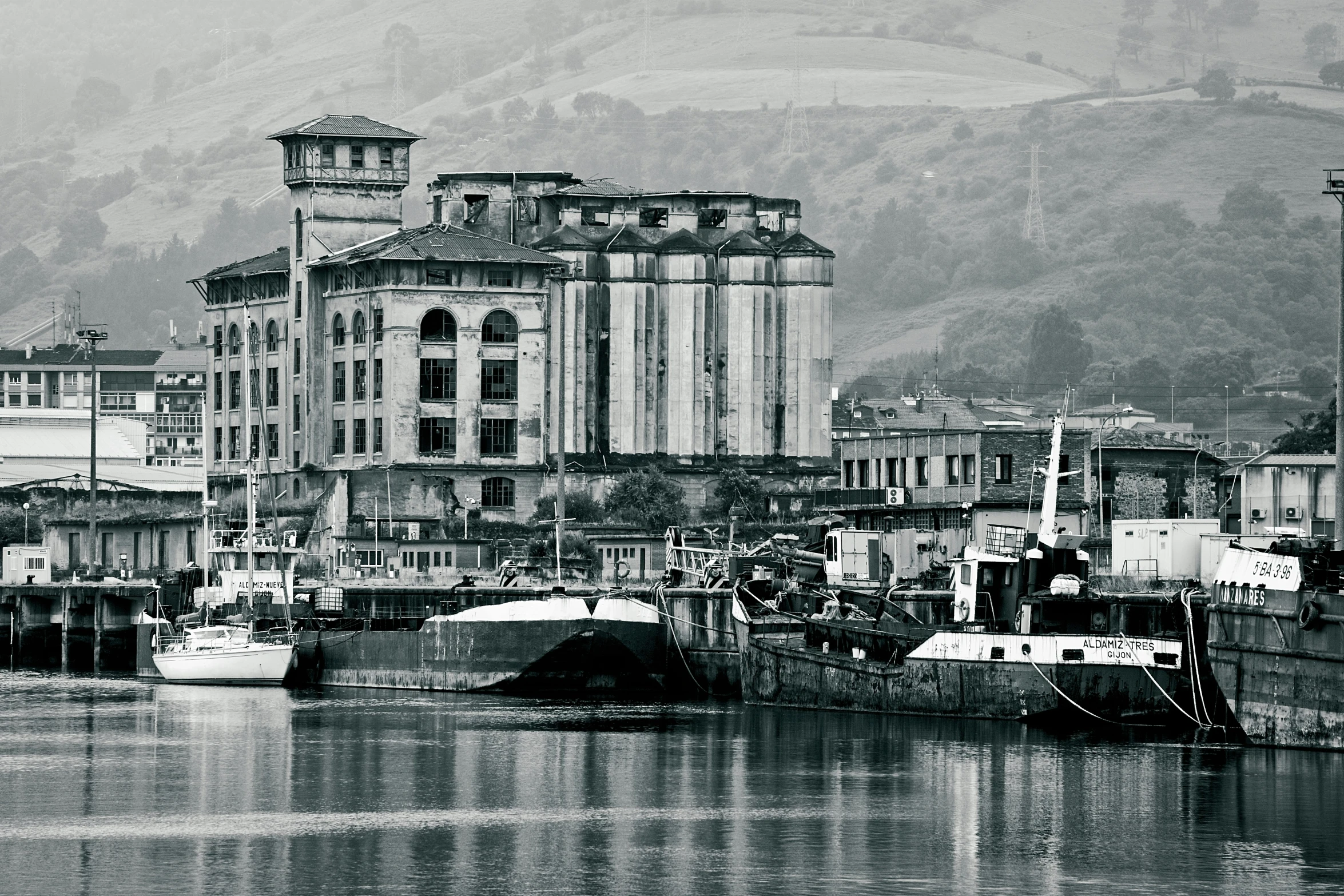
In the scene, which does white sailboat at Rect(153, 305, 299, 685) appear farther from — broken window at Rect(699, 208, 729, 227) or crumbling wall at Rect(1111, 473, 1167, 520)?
broken window at Rect(699, 208, 729, 227)

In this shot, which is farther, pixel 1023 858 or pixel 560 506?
pixel 560 506

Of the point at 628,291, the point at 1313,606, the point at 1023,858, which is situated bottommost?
the point at 1023,858

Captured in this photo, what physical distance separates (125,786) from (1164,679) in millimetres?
30700

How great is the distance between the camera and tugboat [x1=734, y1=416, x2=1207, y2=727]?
260 ft

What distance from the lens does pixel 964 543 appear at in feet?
339

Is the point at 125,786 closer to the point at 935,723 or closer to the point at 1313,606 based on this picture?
the point at 935,723

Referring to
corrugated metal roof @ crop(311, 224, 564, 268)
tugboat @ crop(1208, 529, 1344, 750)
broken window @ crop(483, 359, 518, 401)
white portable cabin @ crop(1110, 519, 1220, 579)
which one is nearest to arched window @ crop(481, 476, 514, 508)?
broken window @ crop(483, 359, 518, 401)

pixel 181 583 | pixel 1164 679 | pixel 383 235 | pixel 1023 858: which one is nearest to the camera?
pixel 1023 858

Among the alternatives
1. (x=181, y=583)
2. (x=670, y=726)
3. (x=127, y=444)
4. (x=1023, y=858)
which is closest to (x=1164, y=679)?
(x=670, y=726)

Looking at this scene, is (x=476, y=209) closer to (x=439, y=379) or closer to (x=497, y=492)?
(x=439, y=379)

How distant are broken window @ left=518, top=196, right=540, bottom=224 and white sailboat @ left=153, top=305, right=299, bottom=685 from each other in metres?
47.1

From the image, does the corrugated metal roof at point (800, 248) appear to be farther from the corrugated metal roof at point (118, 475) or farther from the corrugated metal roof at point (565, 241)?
the corrugated metal roof at point (118, 475)

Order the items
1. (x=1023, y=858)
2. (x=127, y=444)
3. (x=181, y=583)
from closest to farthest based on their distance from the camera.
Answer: (x=1023, y=858) → (x=181, y=583) → (x=127, y=444)

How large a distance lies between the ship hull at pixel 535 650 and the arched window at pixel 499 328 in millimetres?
43107
